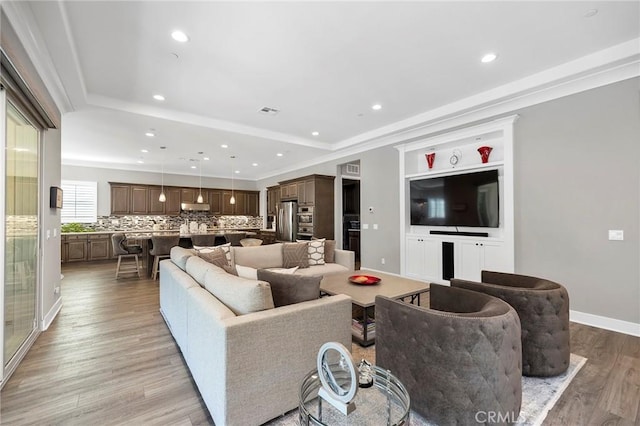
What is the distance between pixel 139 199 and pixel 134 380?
7.91m

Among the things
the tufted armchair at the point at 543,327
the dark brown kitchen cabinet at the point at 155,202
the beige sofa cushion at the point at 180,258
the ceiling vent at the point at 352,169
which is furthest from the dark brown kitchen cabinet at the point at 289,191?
the tufted armchair at the point at 543,327

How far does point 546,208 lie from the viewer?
11.8 ft

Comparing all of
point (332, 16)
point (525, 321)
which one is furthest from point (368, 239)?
point (332, 16)

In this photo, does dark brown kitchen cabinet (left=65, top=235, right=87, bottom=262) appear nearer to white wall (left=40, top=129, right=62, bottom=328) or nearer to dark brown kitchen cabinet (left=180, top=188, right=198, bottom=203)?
dark brown kitchen cabinet (left=180, top=188, right=198, bottom=203)

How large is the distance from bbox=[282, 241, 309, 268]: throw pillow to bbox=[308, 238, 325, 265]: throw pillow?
0.22ft

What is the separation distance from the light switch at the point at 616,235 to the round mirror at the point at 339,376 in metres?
3.54

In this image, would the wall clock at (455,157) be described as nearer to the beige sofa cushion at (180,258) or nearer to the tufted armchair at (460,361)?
the tufted armchair at (460,361)

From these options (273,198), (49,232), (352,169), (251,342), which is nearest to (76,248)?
(49,232)

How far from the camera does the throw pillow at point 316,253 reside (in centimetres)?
464

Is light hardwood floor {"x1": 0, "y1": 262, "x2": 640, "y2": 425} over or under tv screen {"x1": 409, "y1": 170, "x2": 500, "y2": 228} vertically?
under

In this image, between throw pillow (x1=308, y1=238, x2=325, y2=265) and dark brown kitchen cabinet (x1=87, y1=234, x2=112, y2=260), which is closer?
throw pillow (x1=308, y1=238, x2=325, y2=265)

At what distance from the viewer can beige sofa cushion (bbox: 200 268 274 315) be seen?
1.77 m

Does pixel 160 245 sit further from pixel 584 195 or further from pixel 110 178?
pixel 584 195

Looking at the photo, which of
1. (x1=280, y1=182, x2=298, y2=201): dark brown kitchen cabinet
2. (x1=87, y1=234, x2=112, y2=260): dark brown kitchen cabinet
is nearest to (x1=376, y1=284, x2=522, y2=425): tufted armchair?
(x1=280, y1=182, x2=298, y2=201): dark brown kitchen cabinet
